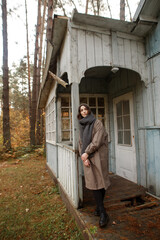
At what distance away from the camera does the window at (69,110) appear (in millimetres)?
4453

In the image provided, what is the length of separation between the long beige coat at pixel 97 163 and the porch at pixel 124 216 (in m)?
0.53

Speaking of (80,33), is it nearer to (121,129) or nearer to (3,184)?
(121,129)

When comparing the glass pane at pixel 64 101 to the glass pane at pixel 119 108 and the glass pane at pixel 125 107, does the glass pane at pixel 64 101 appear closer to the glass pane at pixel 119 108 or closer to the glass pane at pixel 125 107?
the glass pane at pixel 119 108

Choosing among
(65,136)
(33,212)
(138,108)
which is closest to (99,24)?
(138,108)

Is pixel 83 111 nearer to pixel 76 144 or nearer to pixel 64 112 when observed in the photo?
pixel 76 144

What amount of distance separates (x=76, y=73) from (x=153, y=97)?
158cm

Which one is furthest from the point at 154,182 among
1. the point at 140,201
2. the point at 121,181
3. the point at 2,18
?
the point at 2,18

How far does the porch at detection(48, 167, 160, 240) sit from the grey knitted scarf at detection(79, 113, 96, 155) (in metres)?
1.04

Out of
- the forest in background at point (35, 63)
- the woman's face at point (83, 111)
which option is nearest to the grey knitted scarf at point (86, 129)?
the woman's face at point (83, 111)

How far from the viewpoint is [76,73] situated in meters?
2.62

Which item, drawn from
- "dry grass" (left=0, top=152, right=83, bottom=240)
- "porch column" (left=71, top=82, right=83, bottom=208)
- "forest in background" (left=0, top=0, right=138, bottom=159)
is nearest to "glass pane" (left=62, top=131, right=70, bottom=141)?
"dry grass" (left=0, top=152, right=83, bottom=240)

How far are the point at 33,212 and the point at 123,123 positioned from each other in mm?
2983

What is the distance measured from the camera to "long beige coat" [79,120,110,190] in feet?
7.02

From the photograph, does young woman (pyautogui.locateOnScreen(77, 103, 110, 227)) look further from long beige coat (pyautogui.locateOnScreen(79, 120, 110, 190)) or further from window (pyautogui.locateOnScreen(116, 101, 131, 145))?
window (pyautogui.locateOnScreen(116, 101, 131, 145))
